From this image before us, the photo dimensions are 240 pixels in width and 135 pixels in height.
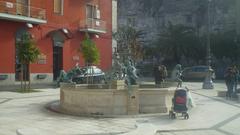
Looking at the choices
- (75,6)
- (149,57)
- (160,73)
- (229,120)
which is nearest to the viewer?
(229,120)

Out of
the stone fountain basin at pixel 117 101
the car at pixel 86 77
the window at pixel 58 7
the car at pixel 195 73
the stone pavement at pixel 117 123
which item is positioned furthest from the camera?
the car at pixel 195 73

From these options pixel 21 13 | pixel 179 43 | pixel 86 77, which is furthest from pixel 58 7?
pixel 179 43

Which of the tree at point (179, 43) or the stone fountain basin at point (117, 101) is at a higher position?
the tree at point (179, 43)

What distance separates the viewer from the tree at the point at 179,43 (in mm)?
47938

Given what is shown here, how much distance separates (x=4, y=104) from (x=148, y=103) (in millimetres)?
6366

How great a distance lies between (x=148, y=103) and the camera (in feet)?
44.8

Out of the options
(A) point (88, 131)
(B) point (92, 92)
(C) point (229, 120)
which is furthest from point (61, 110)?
(C) point (229, 120)

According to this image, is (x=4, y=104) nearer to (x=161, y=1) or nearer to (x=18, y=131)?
(x=18, y=131)

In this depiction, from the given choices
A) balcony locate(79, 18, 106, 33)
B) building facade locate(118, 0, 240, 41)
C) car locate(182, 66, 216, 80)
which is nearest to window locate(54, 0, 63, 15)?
balcony locate(79, 18, 106, 33)

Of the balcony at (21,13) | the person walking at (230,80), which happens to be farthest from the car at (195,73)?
the person walking at (230,80)

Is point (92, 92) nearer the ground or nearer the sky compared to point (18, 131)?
nearer the sky

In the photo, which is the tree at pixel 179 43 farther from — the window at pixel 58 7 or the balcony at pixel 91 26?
the window at pixel 58 7

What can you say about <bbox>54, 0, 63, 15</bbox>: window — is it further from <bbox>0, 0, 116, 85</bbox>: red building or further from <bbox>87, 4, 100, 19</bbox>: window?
<bbox>87, 4, 100, 19</bbox>: window

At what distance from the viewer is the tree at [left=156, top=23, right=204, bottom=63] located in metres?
47.9
